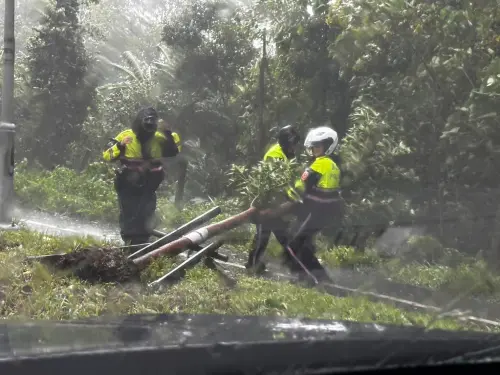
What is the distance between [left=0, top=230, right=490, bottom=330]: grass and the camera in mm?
4234

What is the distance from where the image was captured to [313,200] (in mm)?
5570

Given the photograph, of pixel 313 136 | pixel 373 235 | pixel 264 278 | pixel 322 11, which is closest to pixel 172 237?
pixel 264 278

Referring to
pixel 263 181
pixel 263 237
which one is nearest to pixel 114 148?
pixel 263 181

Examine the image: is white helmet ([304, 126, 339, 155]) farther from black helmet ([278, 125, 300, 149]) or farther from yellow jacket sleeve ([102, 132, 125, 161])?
yellow jacket sleeve ([102, 132, 125, 161])

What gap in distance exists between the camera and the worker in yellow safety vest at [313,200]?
5.45 metres

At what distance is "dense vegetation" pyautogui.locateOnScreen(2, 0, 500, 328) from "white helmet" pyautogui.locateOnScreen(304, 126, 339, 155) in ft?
0.45

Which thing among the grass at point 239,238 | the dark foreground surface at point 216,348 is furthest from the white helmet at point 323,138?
the dark foreground surface at point 216,348

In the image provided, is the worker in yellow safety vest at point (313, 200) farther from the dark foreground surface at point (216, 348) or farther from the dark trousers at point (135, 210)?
the dark foreground surface at point (216, 348)

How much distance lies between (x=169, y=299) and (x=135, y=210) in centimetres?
149

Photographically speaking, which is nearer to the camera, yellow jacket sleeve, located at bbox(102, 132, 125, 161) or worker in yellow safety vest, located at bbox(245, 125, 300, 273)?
worker in yellow safety vest, located at bbox(245, 125, 300, 273)

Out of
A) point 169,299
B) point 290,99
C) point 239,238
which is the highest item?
point 290,99

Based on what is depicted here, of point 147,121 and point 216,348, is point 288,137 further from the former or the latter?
point 216,348

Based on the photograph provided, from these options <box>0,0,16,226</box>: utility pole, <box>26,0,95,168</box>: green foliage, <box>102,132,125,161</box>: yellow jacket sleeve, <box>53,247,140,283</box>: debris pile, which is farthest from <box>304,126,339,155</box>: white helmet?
<box>0,0,16,226</box>: utility pole

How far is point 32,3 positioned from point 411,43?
3.60 meters
